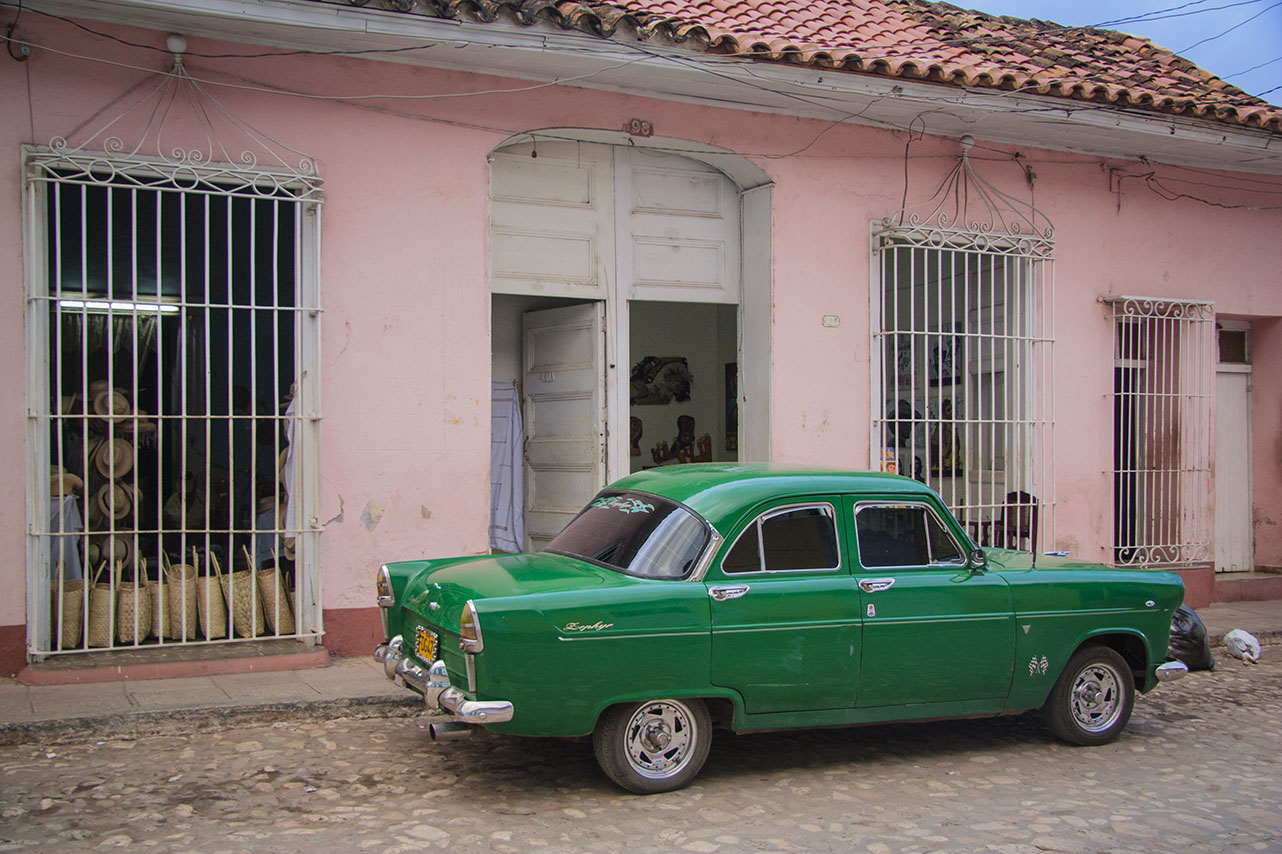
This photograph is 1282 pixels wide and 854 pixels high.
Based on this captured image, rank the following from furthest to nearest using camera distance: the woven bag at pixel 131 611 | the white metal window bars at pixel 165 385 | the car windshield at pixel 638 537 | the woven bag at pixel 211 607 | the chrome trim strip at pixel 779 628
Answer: the woven bag at pixel 211 607
the woven bag at pixel 131 611
the white metal window bars at pixel 165 385
the car windshield at pixel 638 537
the chrome trim strip at pixel 779 628

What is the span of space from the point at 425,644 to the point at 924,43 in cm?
703

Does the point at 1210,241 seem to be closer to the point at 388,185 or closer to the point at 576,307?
the point at 576,307

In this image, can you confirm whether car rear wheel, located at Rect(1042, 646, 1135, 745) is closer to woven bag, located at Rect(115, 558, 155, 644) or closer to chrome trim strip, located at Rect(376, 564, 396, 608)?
chrome trim strip, located at Rect(376, 564, 396, 608)

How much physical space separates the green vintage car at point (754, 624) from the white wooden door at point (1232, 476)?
5.65m

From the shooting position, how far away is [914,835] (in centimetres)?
441

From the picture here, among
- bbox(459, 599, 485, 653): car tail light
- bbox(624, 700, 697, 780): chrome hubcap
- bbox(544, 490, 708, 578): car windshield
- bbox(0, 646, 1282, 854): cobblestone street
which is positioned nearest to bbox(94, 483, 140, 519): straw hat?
bbox(0, 646, 1282, 854): cobblestone street

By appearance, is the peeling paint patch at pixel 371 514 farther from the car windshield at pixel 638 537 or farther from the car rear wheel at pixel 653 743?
the car rear wheel at pixel 653 743

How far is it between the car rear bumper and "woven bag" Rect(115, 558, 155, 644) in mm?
2531

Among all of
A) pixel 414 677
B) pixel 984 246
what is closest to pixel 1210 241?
pixel 984 246

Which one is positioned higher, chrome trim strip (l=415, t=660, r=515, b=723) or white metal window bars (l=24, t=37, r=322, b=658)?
white metal window bars (l=24, t=37, r=322, b=658)

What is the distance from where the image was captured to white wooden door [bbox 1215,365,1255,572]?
11.0 metres

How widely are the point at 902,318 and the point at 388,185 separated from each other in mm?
5647

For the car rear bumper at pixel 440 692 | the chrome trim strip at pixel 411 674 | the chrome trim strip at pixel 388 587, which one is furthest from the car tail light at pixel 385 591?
the chrome trim strip at pixel 411 674

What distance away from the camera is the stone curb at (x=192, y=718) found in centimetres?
562
